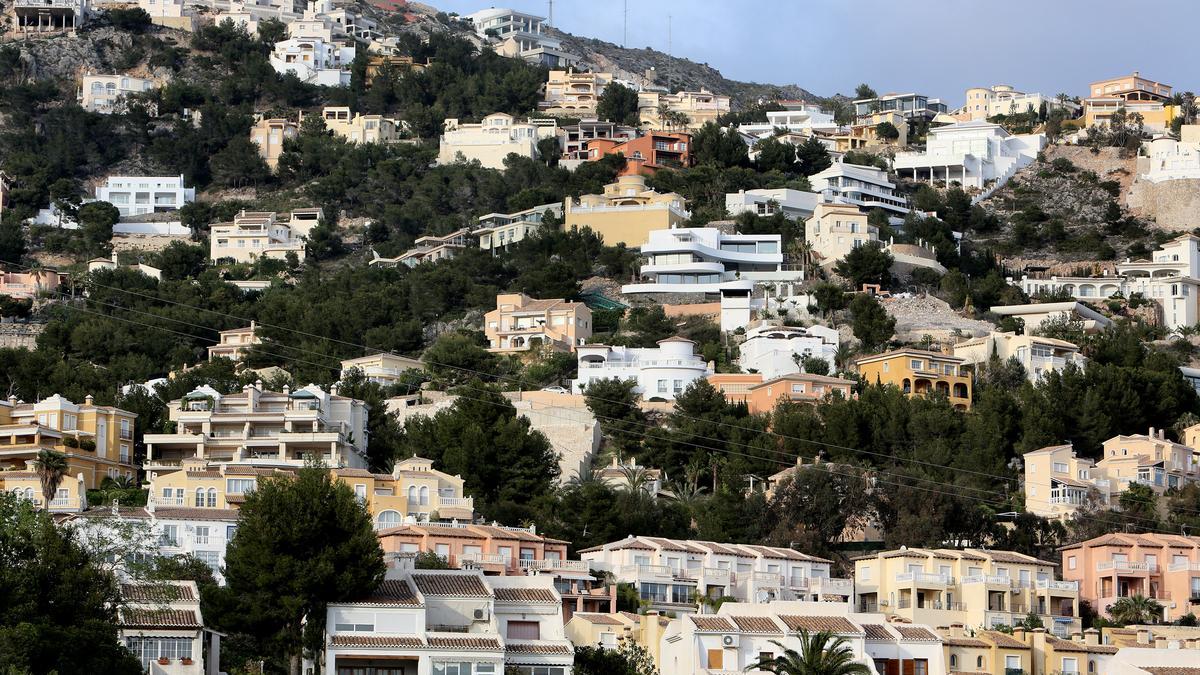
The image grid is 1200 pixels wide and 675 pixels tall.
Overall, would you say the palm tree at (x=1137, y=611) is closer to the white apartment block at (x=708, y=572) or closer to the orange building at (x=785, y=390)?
the white apartment block at (x=708, y=572)

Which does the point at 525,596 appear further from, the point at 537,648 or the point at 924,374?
the point at 924,374

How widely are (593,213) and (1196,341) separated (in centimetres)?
2947

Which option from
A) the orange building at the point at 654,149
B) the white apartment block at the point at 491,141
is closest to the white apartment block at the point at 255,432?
the orange building at the point at 654,149

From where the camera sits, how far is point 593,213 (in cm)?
10419

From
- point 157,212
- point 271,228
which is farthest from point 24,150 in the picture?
point 271,228

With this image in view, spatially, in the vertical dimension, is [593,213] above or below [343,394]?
above

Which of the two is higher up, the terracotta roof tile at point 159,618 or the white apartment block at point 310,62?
the white apartment block at point 310,62

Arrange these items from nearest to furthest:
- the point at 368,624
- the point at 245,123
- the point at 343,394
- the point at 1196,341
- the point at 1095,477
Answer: the point at 368,624, the point at 1095,477, the point at 343,394, the point at 1196,341, the point at 245,123

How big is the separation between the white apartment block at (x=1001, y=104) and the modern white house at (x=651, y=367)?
56168 millimetres

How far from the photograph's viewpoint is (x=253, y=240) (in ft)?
348

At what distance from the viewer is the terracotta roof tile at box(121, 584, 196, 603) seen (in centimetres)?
4091

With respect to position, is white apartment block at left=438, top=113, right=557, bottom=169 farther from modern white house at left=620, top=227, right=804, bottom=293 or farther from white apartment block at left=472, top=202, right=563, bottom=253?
modern white house at left=620, top=227, right=804, bottom=293

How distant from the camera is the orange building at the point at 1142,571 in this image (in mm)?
59688

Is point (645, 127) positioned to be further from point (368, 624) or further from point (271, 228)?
point (368, 624)
